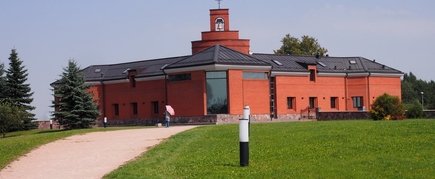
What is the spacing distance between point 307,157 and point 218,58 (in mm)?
38846

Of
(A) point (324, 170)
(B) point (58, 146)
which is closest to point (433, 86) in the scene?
(B) point (58, 146)

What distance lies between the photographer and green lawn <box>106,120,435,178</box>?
11812 mm

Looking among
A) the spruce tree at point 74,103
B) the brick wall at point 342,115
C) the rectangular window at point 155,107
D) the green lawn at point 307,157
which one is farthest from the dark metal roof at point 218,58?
the green lawn at point 307,157

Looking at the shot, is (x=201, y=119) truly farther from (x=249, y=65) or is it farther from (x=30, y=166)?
(x=30, y=166)

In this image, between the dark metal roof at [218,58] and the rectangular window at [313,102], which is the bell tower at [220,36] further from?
the rectangular window at [313,102]

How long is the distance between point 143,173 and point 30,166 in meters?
5.02

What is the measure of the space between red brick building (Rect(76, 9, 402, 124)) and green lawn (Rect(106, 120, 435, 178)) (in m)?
32.2

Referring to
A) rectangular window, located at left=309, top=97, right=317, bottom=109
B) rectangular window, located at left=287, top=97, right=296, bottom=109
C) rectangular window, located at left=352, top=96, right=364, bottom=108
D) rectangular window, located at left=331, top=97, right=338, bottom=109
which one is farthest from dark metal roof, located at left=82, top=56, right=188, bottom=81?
rectangular window, located at left=352, top=96, right=364, bottom=108

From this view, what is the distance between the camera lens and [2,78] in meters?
64.2

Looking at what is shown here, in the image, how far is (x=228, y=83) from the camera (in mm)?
52094

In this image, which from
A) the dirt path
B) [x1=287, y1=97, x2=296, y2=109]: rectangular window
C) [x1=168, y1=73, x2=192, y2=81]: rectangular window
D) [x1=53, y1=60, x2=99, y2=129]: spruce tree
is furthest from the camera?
[x1=287, y1=97, x2=296, y2=109]: rectangular window

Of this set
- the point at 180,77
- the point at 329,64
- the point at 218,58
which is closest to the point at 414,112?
the point at 218,58

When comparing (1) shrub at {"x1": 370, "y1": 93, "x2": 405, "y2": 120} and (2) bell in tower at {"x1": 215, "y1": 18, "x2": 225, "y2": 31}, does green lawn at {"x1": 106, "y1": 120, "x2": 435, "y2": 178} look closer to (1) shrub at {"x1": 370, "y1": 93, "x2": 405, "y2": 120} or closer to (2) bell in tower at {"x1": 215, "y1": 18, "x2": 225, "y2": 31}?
(1) shrub at {"x1": 370, "y1": 93, "x2": 405, "y2": 120}

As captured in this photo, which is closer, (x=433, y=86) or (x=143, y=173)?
→ (x=143, y=173)
